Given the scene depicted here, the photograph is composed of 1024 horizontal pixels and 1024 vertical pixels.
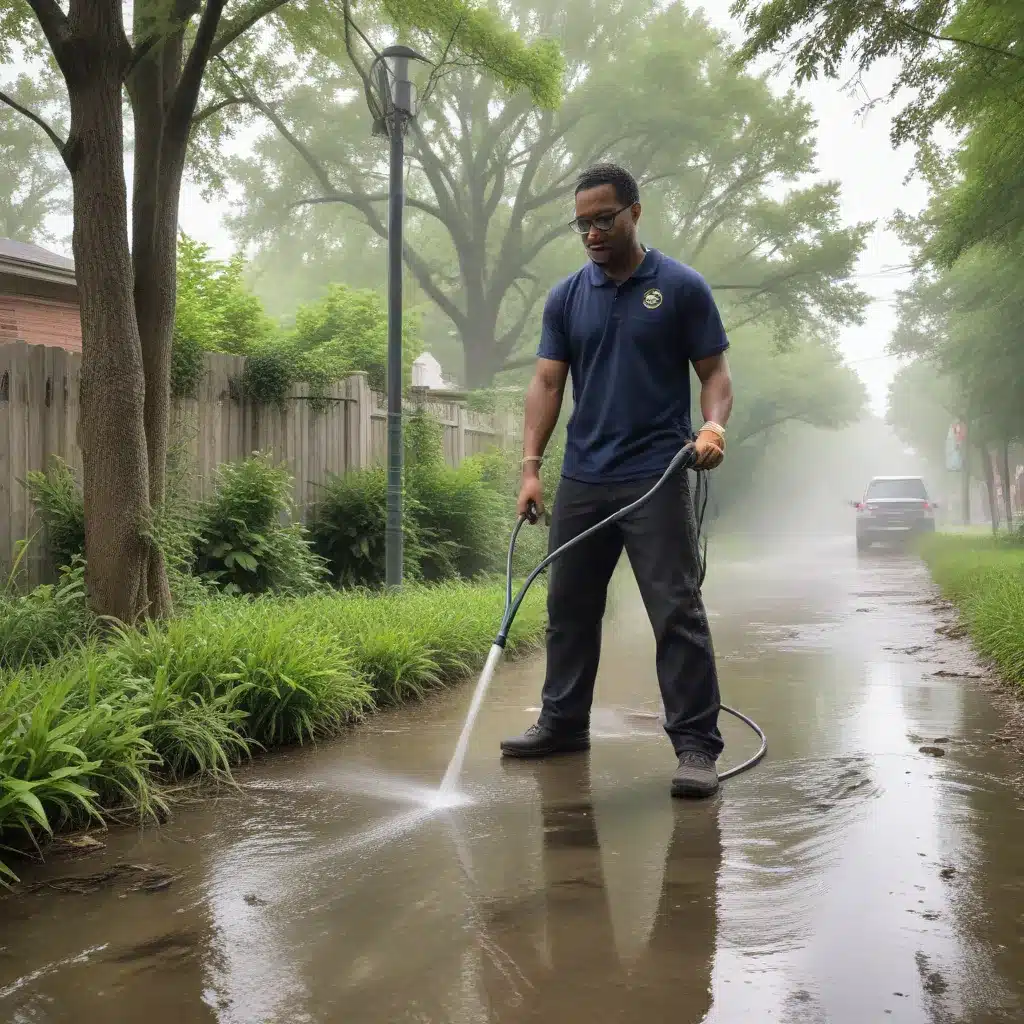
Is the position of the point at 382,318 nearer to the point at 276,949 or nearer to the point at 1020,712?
the point at 1020,712

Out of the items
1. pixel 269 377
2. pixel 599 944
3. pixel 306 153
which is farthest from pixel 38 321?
pixel 599 944

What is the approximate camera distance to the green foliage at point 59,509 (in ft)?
24.1

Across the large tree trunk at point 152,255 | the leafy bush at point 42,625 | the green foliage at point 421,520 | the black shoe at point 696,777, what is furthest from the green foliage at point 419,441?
the black shoe at point 696,777

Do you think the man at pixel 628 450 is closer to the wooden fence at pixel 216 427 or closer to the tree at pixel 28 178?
the wooden fence at pixel 216 427

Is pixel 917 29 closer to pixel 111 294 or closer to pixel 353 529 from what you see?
pixel 111 294

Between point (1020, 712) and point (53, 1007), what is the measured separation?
465 cm

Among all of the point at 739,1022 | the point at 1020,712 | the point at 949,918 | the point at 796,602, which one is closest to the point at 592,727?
the point at 1020,712

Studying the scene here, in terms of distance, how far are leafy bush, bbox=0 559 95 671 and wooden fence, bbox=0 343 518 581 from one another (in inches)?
42.6

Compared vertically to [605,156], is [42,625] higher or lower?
lower

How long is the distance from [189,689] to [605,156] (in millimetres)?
27263

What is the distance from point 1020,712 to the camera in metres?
5.52

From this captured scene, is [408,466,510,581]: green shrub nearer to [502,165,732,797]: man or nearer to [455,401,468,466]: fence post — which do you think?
[455,401,468,466]: fence post

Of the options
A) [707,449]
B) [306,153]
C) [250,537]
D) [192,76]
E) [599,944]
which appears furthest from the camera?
[306,153]

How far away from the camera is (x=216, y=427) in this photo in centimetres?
919
